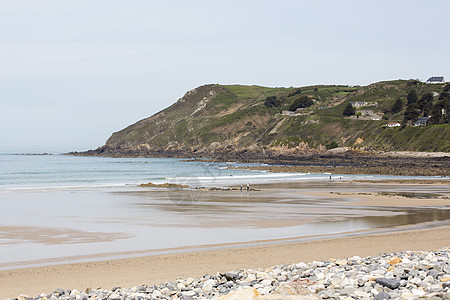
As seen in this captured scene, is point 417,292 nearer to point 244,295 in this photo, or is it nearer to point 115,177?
point 244,295

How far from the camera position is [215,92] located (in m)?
186

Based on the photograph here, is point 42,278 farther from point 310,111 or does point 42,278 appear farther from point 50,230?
point 310,111

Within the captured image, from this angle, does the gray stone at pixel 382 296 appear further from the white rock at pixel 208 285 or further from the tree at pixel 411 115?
the tree at pixel 411 115

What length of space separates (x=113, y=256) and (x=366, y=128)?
98.9 meters

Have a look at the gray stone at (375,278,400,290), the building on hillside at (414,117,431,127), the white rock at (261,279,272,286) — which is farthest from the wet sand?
the building on hillside at (414,117,431,127)

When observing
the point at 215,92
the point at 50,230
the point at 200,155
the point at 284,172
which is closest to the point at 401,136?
the point at 284,172

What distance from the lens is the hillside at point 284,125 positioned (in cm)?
9600

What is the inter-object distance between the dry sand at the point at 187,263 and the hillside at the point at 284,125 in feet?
234

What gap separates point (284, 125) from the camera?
4941 inches

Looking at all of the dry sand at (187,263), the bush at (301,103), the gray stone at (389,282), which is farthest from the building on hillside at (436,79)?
the gray stone at (389,282)

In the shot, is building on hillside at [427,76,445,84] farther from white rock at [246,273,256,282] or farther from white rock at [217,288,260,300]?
white rock at [217,288,260,300]

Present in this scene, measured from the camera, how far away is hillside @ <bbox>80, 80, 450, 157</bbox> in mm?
96000

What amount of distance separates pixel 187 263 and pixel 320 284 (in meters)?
4.81

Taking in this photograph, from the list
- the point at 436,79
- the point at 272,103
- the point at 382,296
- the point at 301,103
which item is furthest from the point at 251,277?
the point at 436,79
